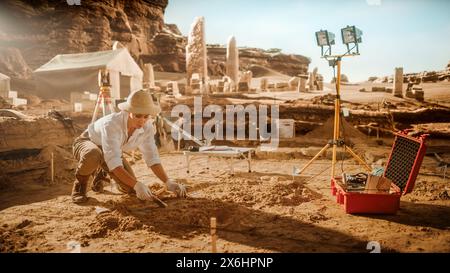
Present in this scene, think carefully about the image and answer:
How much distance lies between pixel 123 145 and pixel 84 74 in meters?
12.2

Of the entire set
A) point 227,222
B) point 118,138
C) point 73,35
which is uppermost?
point 73,35

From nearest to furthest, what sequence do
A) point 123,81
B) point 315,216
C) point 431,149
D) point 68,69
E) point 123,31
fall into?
point 315,216 → point 431,149 → point 68,69 → point 123,81 → point 123,31

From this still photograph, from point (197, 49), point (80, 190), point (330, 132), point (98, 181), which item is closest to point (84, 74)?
point (197, 49)

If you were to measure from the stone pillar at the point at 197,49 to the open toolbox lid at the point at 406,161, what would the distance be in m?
13.4

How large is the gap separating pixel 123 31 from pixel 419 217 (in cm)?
3418

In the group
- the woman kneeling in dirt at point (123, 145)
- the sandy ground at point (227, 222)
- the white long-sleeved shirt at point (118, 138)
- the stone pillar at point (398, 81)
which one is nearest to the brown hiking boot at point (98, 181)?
the sandy ground at point (227, 222)

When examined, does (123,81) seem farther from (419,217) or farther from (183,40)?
(183,40)

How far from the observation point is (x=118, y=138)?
11.0ft

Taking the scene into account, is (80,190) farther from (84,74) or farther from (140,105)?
(84,74)

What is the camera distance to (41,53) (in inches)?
1128

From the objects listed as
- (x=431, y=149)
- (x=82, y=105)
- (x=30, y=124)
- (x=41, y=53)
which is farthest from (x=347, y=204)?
(x=41, y=53)

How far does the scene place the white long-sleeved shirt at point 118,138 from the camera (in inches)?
126

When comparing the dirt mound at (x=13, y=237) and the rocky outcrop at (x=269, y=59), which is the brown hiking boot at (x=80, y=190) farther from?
the rocky outcrop at (x=269, y=59)

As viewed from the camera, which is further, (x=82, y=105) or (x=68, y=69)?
(x=68, y=69)
